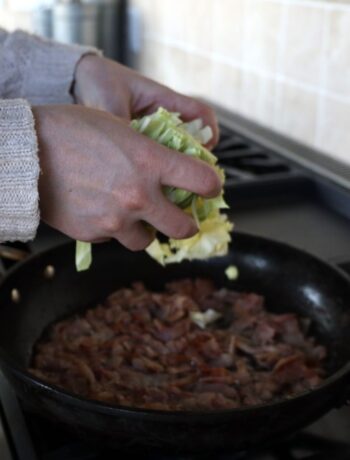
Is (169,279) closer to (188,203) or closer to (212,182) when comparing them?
(188,203)

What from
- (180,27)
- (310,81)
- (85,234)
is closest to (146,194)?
(85,234)

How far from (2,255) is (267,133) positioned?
707 mm

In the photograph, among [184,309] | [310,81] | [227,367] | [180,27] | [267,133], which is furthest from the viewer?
[180,27]

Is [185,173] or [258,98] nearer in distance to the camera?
[185,173]

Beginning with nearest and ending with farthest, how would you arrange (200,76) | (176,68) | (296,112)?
1. (296,112)
2. (200,76)
3. (176,68)

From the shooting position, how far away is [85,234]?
667mm

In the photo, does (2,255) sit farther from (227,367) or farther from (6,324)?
(227,367)

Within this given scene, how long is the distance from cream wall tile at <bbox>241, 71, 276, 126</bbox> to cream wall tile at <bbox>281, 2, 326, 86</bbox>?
0.08m

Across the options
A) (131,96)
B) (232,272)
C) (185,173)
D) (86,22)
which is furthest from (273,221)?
(86,22)

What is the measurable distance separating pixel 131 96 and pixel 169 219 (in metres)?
0.36

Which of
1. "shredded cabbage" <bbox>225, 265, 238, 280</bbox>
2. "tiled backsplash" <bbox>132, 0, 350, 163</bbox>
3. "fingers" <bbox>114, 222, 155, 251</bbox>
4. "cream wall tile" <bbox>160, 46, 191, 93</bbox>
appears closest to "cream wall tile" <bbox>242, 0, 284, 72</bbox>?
"tiled backsplash" <bbox>132, 0, 350, 163</bbox>

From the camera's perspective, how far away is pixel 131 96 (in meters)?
0.97

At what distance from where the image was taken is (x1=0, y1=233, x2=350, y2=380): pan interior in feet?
2.75

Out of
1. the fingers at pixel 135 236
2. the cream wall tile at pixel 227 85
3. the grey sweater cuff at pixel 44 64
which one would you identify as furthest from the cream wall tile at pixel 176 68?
the fingers at pixel 135 236
